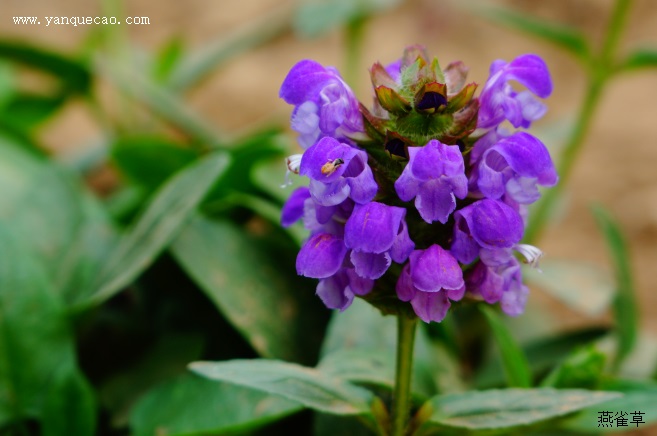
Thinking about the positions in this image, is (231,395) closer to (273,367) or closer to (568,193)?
(273,367)

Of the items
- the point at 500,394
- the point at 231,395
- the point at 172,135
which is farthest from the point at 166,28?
the point at 500,394

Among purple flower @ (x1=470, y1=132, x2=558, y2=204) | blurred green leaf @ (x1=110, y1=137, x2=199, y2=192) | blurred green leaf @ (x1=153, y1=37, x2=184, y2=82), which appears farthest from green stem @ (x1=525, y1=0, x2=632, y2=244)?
blurred green leaf @ (x1=153, y1=37, x2=184, y2=82)

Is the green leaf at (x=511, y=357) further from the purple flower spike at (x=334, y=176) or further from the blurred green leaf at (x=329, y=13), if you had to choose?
the blurred green leaf at (x=329, y=13)

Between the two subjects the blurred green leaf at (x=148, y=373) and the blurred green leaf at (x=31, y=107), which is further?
the blurred green leaf at (x=31, y=107)

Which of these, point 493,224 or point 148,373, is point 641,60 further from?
point 148,373

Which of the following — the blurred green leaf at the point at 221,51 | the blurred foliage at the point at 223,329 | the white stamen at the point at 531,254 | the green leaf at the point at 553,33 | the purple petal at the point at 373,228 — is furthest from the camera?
the blurred green leaf at the point at 221,51

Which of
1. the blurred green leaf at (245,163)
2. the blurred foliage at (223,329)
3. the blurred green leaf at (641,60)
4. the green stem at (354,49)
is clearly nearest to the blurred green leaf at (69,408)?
the blurred foliage at (223,329)

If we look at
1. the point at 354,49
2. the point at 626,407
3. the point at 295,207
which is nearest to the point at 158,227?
the point at 295,207

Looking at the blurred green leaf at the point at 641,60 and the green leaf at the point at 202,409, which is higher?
the blurred green leaf at the point at 641,60
